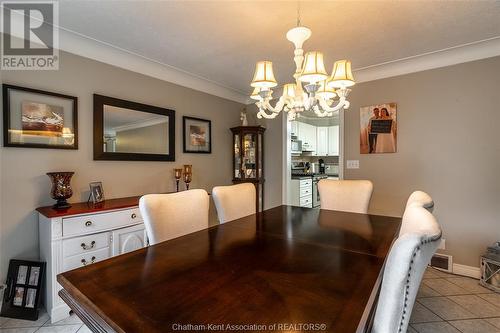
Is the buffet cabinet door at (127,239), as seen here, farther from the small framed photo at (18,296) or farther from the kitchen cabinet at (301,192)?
the kitchen cabinet at (301,192)

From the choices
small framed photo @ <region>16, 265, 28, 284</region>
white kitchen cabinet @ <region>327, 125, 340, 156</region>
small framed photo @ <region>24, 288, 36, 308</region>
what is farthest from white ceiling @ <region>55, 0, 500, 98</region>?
white kitchen cabinet @ <region>327, 125, 340, 156</region>

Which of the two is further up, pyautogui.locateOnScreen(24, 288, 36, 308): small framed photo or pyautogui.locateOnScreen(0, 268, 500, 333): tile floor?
pyautogui.locateOnScreen(24, 288, 36, 308): small framed photo

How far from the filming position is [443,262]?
262 centimetres

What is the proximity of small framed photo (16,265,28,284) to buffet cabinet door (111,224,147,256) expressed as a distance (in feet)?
1.97

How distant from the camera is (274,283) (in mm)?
851

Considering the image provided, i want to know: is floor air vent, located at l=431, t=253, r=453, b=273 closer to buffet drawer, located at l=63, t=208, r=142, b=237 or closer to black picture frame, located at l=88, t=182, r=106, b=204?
buffet drawer, located at l=63, t=208, r=142, b=237

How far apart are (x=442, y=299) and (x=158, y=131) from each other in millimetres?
3228

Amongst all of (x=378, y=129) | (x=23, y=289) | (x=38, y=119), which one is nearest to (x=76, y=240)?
(x=23, y=289)

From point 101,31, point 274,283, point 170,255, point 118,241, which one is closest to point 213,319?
point 274,283

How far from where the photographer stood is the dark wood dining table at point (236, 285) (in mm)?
649

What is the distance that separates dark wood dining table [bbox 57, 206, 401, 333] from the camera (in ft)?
2.13

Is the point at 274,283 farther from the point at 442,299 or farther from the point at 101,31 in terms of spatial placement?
the point at 101,31

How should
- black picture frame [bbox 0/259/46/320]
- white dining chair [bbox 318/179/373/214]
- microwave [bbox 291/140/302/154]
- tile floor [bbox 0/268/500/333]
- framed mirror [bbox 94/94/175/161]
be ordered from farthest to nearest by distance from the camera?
microwave [bbox 291/140/302/154]
framed mirror [bbox 94/94/175/161]
white dining chair [bbox 318/179/373/214]
black picture frame [bbox 0/259/46/320]
tile floor [bbox 0/268/500/333]

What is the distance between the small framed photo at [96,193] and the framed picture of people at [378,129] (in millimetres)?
2935
